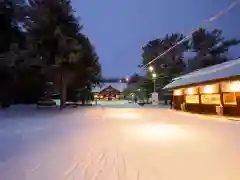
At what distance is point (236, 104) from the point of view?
63.6 ft

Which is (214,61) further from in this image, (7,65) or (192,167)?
(192,167)

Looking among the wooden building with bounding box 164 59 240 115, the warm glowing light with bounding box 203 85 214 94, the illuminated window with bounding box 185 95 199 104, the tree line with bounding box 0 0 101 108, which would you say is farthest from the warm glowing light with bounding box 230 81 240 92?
the tree line with bounding box 0 0 101 108

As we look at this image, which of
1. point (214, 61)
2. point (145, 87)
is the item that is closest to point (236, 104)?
point (214, 61)

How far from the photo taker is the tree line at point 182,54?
4666 cm

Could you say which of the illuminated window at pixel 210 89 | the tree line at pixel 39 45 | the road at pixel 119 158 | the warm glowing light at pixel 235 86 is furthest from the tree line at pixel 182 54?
the road at pixel 119 158

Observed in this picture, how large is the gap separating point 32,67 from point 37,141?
66.5 feet

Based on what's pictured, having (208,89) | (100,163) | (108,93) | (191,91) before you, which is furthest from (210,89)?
(108,93)

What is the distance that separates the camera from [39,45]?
29828mm

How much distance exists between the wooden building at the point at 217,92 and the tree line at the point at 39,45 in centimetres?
1056

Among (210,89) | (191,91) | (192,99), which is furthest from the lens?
(192,99)

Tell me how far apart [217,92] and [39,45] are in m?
17.2

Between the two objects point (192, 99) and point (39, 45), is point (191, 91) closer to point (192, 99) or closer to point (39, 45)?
point (192, 99)

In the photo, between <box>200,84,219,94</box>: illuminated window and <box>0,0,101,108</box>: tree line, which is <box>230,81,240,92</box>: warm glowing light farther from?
<box>0,0,101,108</box>: tree line

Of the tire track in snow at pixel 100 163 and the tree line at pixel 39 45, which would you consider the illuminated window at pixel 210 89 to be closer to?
the tree line at pixel 39 45
